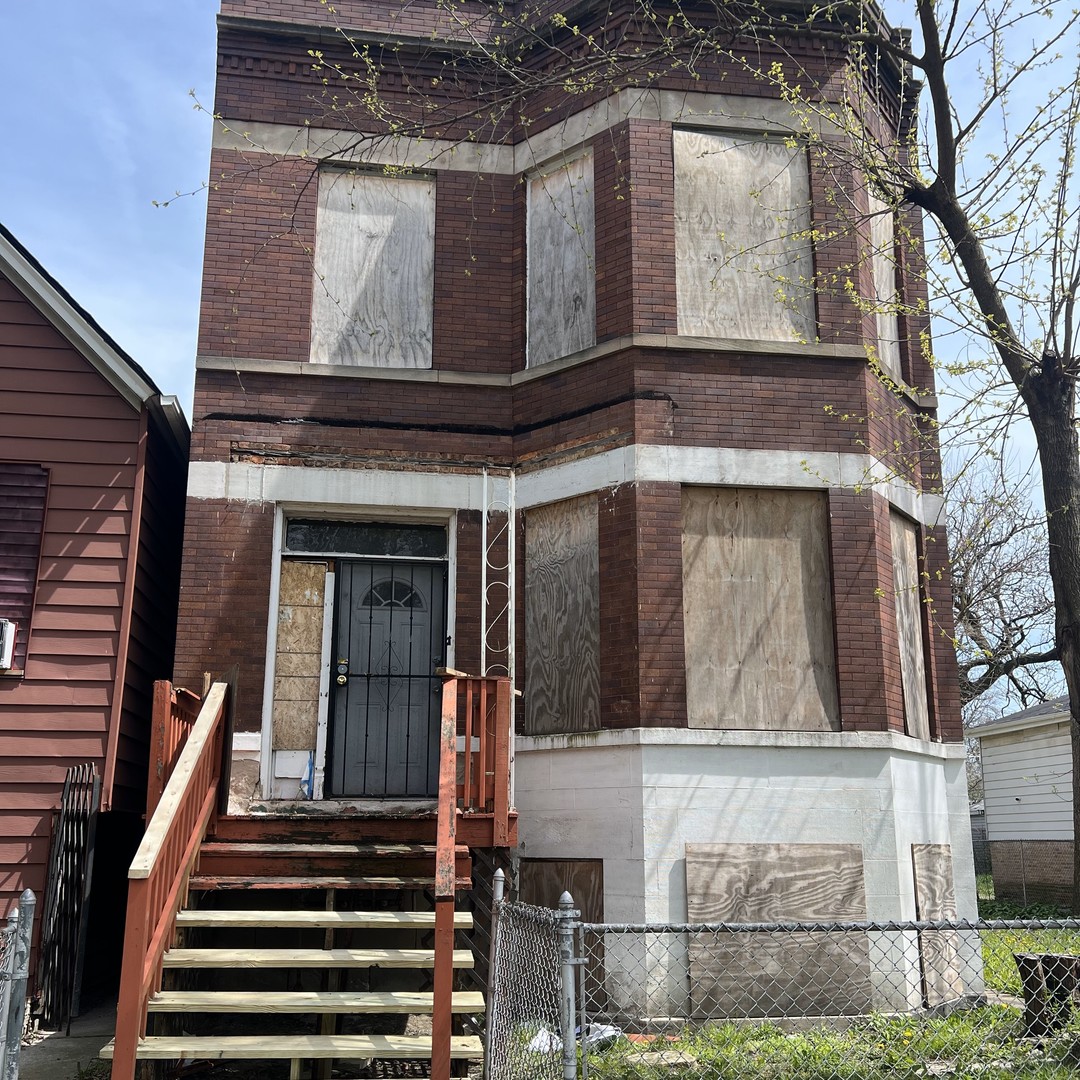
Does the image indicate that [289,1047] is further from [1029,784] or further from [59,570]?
[1029,784]

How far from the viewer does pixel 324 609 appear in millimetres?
9648

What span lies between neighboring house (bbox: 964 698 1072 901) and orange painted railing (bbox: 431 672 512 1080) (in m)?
16.8

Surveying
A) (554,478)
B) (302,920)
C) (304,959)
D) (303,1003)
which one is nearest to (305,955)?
(304,959)

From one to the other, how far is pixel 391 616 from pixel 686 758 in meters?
2.87

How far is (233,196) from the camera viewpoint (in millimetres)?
10344

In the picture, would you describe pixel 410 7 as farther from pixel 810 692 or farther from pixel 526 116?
pixel 810 692

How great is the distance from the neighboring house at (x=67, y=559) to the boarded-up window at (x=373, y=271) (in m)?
1.63

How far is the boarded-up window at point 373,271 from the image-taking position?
10.3 meters

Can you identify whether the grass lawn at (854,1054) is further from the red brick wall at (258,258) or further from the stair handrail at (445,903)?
the red brick wall at (258,258)

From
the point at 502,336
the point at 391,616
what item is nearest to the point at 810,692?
the point at 391,616

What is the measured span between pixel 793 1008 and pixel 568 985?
169 inches

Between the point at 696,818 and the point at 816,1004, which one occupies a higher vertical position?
the point at 696,818

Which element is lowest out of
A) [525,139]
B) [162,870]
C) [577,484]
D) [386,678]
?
[162,870]

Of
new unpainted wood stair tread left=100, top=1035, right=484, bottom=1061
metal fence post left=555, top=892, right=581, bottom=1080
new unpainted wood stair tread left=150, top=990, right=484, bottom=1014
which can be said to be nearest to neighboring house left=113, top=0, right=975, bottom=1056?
new unpainted wood stair tread left=150, top=990, right=484, bottom=1014
